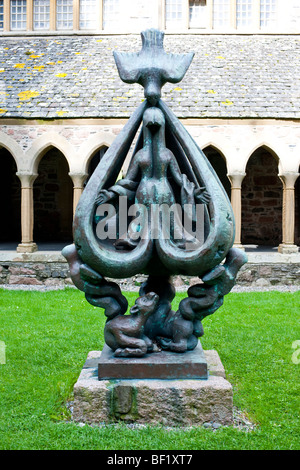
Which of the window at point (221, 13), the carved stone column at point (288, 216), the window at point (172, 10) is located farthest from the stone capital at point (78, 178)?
the window at point (221, 13)

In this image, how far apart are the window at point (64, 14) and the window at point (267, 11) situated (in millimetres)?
4705

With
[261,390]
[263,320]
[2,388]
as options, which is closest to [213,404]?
[261,390]

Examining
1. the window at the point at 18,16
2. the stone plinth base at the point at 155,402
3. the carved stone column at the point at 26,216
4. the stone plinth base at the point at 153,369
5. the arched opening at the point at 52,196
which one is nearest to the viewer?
the stone plinth base at the point at 155,402

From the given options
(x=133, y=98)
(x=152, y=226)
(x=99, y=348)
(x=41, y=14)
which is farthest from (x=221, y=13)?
(x=152, y=226)

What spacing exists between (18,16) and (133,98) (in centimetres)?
488

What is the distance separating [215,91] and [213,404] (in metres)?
8.41

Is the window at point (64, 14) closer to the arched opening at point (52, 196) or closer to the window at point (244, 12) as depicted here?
the arched opening at point (52, 196)

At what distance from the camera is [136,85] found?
11.3 meters

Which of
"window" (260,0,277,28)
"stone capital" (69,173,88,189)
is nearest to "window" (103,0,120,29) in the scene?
"window" (260,0,277,28)

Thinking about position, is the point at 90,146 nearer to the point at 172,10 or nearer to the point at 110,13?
the point at 110,13

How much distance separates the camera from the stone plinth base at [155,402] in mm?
3494
